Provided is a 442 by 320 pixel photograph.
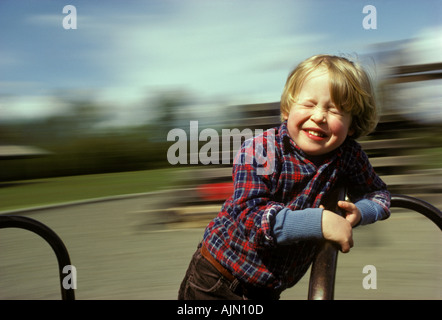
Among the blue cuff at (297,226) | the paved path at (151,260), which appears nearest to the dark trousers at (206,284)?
the blue cuff at (297,226)

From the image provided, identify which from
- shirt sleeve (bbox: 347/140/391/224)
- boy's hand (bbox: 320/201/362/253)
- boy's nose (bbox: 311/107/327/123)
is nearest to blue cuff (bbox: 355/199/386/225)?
shirt sleeve (bbox: 347/140/391/224)

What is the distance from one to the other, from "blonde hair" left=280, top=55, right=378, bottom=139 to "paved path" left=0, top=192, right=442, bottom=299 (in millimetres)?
1742

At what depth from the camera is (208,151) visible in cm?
517

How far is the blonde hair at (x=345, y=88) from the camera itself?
4.26 ft

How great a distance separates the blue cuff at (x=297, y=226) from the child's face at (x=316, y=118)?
20 centimetres

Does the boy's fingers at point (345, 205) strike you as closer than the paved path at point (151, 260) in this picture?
Yes

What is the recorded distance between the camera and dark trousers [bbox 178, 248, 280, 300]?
1426mm

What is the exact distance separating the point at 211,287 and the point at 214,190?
3.54 metres

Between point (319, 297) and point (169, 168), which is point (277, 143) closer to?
point (319, 297)

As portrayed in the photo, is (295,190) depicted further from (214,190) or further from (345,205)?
(214,190)

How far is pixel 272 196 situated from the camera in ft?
4.37

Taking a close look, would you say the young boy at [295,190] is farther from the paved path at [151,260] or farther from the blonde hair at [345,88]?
the paved path at [151,260]

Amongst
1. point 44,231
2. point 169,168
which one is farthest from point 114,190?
point 44,231

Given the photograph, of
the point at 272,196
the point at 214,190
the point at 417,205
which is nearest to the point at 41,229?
the point at 272,196
